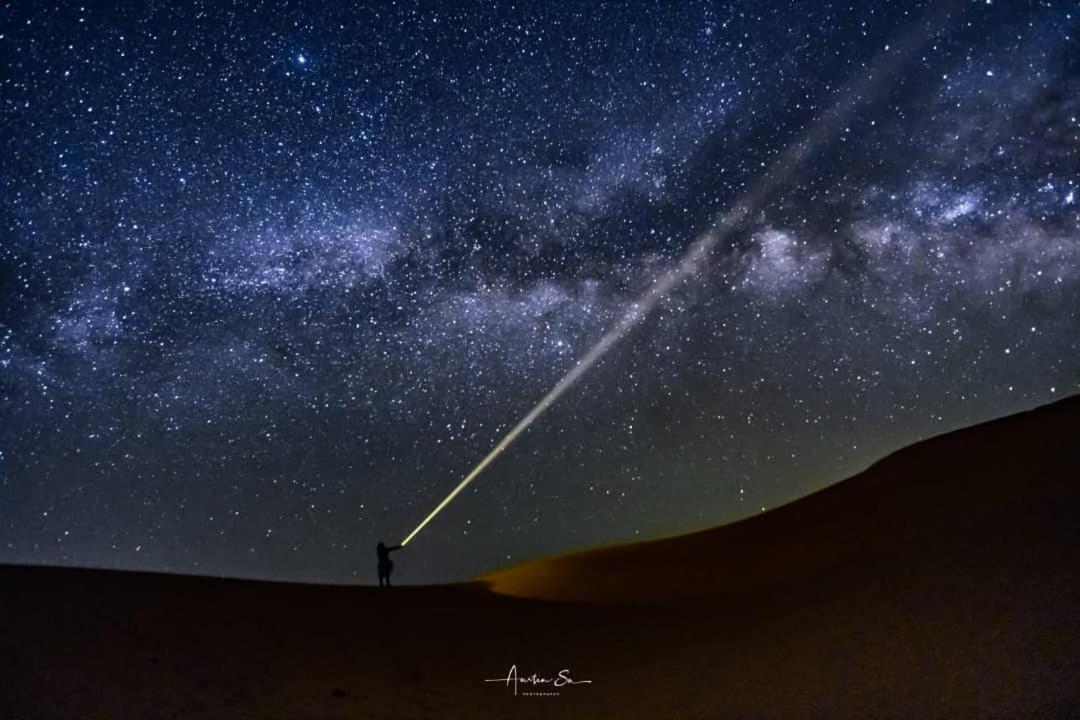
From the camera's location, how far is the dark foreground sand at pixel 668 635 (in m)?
9.11

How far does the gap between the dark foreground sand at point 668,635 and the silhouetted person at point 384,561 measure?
50.5 inches

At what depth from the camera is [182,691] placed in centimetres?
959

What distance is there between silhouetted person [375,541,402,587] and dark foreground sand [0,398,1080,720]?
4.21 ft

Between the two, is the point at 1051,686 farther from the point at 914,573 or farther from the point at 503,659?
the point at 503,659

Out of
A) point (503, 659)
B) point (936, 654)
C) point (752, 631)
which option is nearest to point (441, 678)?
point (503, 659)

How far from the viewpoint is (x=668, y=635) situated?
1309 centimetres

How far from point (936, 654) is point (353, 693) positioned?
8090 millimetres

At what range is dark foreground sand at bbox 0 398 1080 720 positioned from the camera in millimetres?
9109
